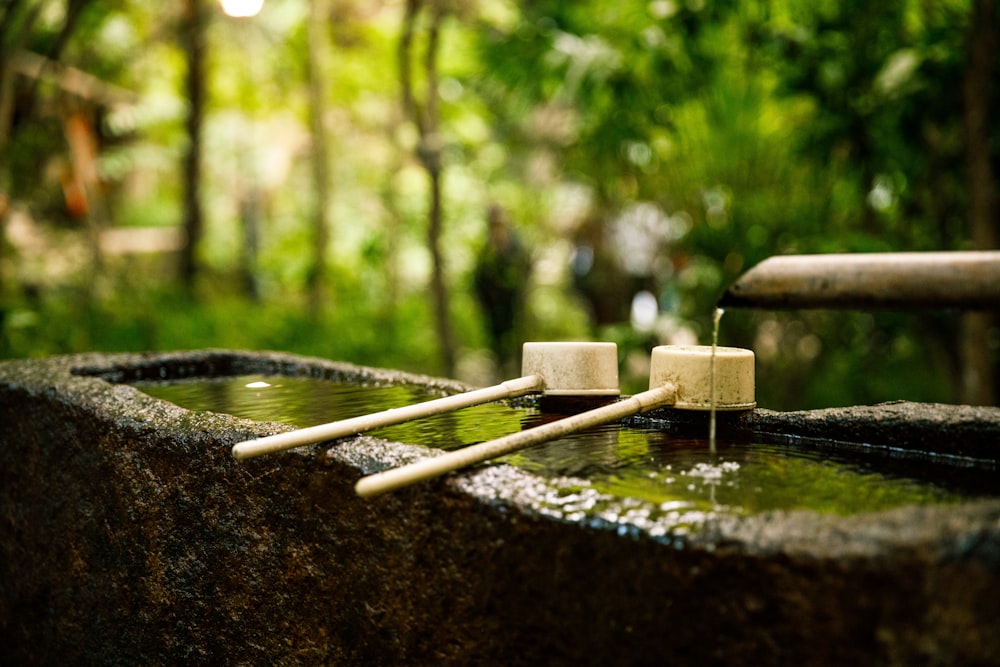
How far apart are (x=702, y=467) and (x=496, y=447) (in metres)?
0.40

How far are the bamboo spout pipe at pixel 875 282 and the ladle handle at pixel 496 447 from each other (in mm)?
376

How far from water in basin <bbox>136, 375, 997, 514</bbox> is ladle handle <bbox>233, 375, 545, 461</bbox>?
8 centimetres

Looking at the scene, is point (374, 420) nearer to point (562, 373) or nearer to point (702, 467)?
point (562, 373)

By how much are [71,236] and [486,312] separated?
739cm

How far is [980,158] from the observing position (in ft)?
12.4

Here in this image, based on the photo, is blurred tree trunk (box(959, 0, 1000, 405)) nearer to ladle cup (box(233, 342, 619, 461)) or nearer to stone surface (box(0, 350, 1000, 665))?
stone surface (box(0, 350, 1000, 665))

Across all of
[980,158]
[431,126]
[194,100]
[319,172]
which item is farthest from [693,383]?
[194,100]

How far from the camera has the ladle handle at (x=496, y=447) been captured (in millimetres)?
1275

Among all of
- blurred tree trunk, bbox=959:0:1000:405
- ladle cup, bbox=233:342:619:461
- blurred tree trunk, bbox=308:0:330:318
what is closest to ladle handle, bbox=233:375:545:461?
ladle cup, bbox=233:342:619:461

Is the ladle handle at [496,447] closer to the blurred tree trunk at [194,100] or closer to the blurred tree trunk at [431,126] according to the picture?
the blurred tree trunk at [431,126]

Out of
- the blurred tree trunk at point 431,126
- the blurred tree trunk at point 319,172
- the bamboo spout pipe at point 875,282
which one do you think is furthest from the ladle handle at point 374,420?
the blurred tree trunk at point 319,172

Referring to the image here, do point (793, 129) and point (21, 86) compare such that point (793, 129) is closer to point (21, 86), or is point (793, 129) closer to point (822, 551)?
point (822, 551)

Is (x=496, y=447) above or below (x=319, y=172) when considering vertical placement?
below

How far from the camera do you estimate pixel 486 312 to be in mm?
8531
